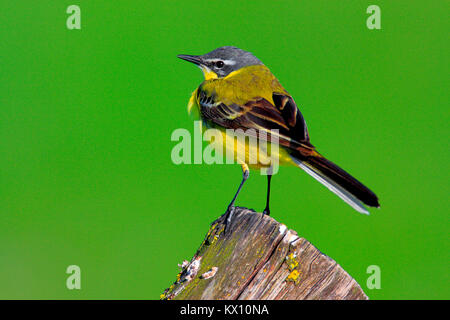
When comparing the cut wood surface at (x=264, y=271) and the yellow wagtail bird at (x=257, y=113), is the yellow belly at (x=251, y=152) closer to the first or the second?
the yellow wagtail bird at (x=257, y=113)

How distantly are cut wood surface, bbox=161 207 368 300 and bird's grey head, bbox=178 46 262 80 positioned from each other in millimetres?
2791

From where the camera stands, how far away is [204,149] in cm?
558

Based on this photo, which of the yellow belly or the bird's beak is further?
the bird's beak

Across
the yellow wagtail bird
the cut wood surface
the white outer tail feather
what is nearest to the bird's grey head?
the yellow wagtail bird

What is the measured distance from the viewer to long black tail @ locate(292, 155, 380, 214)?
157 inches

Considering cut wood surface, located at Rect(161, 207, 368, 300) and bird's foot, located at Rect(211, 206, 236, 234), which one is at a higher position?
bird's foot, located at Rect(211, 206, 236, 234)

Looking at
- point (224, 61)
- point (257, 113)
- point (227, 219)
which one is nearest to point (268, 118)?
point (257, 113)

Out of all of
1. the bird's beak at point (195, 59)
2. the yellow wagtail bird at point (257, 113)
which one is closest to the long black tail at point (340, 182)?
the yellow wagtail bird at point (257, 113)

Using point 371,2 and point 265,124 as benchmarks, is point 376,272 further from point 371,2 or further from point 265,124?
point 371,2

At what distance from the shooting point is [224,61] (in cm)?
614

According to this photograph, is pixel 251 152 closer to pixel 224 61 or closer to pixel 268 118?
pixel 268 118

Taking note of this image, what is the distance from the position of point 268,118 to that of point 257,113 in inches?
6.4

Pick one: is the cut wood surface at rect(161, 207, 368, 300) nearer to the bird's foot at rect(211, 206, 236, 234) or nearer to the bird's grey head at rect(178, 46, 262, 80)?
the bird's foot at rect(211, 206, 236, 234)

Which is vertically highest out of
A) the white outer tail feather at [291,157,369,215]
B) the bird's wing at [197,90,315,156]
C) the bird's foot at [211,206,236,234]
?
the bird's wing at [197,90,315,156]
